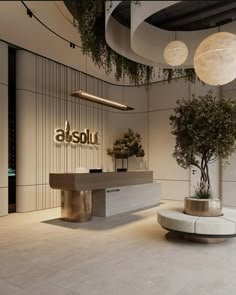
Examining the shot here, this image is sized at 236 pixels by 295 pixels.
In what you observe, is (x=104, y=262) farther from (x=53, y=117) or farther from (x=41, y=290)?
(x=53, y=117)

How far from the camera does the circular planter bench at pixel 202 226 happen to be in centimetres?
434

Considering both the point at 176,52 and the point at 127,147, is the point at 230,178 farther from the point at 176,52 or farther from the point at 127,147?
the point at 176,52

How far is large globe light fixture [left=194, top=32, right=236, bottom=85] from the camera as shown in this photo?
3791 millimetres

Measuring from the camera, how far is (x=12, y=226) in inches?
236

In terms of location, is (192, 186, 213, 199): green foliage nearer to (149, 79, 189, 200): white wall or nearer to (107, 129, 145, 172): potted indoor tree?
(149, 79, 189, 200): white wall

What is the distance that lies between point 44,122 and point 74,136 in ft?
4.03

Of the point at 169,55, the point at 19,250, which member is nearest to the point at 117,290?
the point at 19,250

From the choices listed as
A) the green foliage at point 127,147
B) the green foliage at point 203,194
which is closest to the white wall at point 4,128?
the green foliage at point 127,147

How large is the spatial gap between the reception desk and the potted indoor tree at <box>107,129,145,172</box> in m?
1.54

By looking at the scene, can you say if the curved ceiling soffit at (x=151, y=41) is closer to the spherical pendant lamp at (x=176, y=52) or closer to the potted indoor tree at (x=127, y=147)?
the spherical pendant lamp at (x=176, y=52)

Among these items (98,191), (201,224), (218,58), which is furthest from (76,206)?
(218,58)

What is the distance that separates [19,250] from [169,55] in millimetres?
4056

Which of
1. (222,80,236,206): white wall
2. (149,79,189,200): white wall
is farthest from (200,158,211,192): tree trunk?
(149,79,189,200): white wall

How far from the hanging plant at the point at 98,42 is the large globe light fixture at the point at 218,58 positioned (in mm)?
1526
